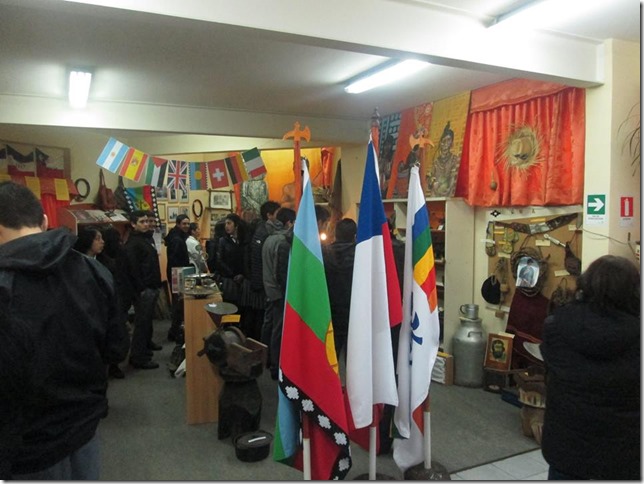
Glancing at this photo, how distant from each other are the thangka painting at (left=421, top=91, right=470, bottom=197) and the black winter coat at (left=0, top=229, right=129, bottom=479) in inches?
150

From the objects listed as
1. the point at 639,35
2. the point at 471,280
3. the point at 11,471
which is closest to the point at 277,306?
the point at 471,280

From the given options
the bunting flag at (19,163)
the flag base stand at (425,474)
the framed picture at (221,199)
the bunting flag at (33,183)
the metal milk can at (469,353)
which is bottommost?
the flag base stand at (425,474)

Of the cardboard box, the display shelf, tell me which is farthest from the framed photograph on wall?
the cardboard box

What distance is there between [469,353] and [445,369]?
25 cm

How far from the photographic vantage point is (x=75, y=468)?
159cm

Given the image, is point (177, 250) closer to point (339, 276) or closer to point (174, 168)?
point (174, 168)

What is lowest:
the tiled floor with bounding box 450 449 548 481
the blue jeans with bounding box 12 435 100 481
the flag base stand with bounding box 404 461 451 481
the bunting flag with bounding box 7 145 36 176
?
the tiled floor with bounding box 450 449 548 481

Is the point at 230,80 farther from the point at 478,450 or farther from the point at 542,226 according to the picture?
the point at 478,450

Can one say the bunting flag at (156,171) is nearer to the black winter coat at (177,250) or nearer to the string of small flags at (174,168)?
the string of small flags at (174,168)

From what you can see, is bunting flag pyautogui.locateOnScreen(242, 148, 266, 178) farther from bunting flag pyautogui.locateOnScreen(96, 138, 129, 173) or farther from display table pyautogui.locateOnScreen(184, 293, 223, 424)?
display table pyautogui.locateOnScreen(184, 293, 223, 424)

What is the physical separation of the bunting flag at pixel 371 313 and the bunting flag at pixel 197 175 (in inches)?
86.2

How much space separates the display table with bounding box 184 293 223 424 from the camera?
11.6ft

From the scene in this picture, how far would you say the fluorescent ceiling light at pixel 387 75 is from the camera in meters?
3.91

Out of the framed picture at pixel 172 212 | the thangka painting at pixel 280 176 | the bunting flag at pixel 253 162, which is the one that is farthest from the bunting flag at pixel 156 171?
the framed picture at pixel 172 212
